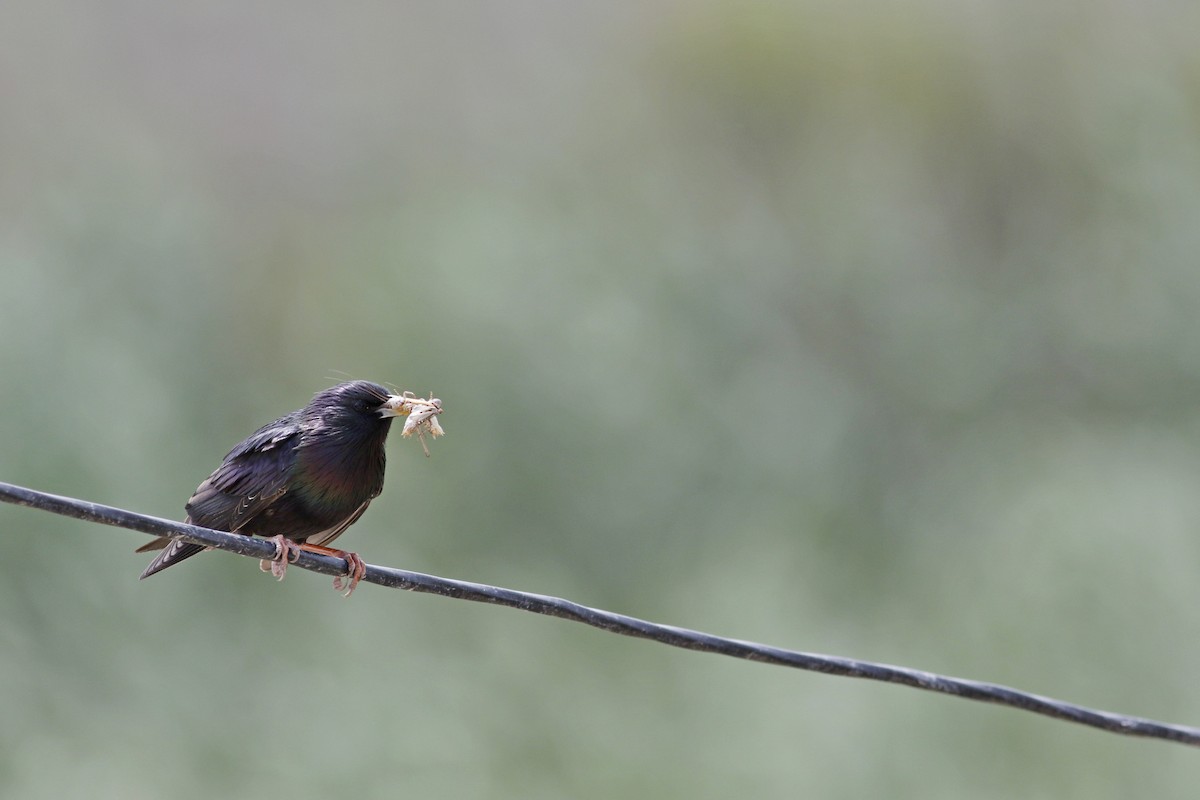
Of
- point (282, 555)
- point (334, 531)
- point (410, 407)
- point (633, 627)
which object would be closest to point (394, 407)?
point (410, 407)

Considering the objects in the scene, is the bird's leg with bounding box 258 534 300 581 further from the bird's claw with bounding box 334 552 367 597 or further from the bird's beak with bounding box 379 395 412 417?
the bird's beak with bounding box 379 395 412 417

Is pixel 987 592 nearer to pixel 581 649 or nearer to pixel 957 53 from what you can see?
pixel 581 649

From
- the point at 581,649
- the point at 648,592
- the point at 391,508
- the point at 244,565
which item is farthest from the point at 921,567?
the point at 244,565

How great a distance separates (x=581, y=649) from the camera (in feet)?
46.3

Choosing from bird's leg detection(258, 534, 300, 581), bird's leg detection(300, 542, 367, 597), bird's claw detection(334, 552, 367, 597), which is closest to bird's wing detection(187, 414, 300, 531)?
bird's leg detection(300, 542, 367, 597)

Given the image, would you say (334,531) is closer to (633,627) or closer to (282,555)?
(282,555)

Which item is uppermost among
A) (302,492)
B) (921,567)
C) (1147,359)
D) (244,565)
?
(1147,359)

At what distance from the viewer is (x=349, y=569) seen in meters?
3.67

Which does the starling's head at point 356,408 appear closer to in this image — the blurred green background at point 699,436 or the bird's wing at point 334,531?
the bird's wing at point 334,531

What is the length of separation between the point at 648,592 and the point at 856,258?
4986mm

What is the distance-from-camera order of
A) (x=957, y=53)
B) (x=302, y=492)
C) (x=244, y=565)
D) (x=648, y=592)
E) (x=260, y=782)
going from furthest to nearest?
(x=957, y=53) < (x=648, y=592) < (x=244, y=565) < (x=260, y=782) < (x=302, y=492)

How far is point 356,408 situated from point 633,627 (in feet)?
5.33

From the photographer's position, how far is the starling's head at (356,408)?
461cm

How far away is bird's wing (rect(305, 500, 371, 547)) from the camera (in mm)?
4738
